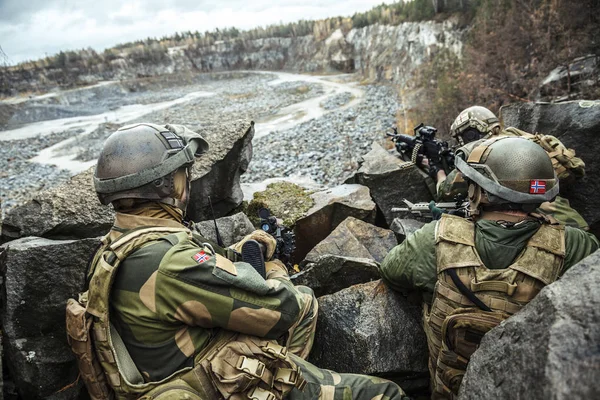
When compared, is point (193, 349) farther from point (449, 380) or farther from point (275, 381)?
point (449, 380)

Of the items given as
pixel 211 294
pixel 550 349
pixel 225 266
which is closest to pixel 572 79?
pixel 550 349

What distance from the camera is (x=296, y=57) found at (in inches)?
2105

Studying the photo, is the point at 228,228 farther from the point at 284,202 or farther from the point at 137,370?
the point at 137,370

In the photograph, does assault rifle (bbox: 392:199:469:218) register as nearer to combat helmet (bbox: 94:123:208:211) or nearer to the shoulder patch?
the shoulder patch

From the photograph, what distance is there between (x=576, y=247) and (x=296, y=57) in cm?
5486

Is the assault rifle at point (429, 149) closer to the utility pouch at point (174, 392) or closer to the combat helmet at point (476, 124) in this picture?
the combat helmet at point (476, 124)

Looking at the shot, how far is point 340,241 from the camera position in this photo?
181 inches

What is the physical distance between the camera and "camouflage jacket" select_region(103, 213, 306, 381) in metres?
2.01

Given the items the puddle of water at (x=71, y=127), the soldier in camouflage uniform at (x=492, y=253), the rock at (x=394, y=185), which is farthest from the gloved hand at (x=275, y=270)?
the puddle of water at (x=71, y=127)

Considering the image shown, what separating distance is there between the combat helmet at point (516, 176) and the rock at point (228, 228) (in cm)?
278

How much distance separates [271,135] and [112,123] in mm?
15397

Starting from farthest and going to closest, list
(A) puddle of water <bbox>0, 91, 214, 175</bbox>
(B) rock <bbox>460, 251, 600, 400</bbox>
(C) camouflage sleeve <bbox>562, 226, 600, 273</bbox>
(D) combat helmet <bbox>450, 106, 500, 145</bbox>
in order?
(A) puddle of water <bbox>0, 91, 214, 175</bbox> → (D) combat helmet <bbox>450, 106, 500, 145</bbox> → (C) camouflage sleeve <bbox>562, 226, 600, 273</bbox> → (B) rock <bbox>460, 251, 600, 400</bbox>

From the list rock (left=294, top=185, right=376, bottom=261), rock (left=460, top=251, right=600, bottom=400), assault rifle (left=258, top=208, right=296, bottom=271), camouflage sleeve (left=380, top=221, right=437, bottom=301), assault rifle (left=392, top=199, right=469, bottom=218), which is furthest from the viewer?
rock (left=294, top=185, right=376, bottom=261)

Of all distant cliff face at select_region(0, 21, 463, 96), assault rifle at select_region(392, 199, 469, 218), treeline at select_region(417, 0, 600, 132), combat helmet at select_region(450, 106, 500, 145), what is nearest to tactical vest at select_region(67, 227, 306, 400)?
assault rifle at select_region(392, 199, 469, 218)
